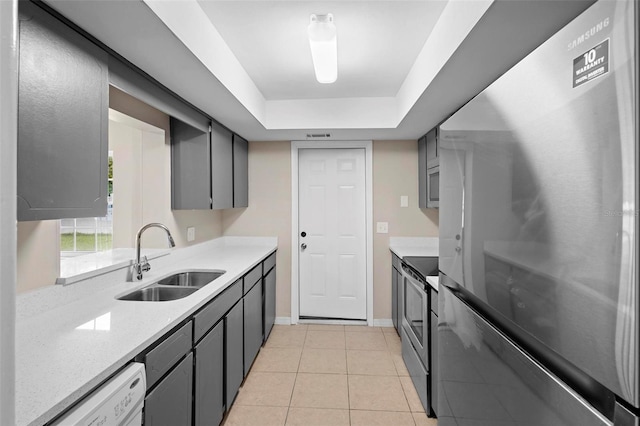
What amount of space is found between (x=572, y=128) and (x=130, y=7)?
1.41m

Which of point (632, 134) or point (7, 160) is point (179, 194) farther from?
point (632, 134)

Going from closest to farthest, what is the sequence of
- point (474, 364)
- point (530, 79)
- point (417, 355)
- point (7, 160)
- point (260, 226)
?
point (7, 160), point (530, 79), point (474, 364), point (417, 355), point (260, 226)

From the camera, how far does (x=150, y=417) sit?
117 cm

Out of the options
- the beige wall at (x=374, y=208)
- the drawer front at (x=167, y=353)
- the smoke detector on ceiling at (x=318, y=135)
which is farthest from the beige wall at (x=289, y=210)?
the drawer front at (x=167, y=353)

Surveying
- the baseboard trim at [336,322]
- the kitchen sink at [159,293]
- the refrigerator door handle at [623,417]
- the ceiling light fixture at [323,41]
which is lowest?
→ the baseboard trim at [336,322]

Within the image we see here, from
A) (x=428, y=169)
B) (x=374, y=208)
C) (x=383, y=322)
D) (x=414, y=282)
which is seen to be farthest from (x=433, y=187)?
(x=383, y=322)

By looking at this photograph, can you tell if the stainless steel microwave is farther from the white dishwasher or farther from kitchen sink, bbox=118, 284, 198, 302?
the white dishwasher

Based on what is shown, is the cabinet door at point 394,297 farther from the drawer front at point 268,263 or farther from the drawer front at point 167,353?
the drawer front at point 167,353

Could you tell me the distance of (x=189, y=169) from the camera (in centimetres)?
254

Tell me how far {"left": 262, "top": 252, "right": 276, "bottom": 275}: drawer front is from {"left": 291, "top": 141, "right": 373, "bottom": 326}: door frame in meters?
0.27

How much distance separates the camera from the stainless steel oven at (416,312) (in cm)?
209

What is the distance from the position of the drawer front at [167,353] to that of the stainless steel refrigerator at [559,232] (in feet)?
3.74

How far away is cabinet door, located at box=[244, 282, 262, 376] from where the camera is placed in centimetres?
242

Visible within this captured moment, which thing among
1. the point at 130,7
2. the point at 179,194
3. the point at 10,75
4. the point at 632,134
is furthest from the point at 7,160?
the point at 179,194
